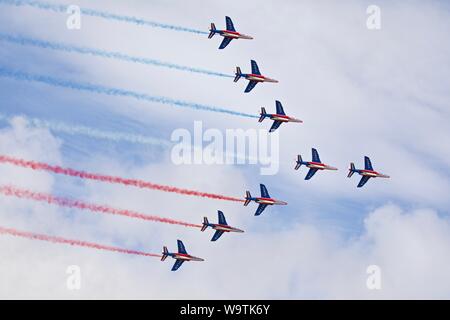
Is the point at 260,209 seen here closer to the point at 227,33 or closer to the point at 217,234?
the point at 217,234

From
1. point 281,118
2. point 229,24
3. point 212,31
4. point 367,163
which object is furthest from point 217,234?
point 229,24

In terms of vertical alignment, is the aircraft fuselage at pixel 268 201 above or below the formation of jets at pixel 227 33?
below

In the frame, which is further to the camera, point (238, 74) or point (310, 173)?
point (310, 173)

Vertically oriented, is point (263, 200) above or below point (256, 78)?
below

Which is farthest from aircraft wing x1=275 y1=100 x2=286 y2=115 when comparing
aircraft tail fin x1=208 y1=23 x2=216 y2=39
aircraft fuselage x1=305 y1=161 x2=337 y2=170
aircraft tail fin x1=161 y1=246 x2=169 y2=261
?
aircraft tail fin x1=161 y1=246 x2=169 y2=261

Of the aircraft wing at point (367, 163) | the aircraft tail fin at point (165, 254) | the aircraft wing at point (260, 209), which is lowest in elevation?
the aircraft tail fin at point (165, 254)

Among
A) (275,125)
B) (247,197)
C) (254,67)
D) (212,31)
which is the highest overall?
(212,31)

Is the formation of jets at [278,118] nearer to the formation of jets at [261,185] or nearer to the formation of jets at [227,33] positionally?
the formation of jets at [261,185]

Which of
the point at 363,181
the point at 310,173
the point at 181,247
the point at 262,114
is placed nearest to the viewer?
the point at 262,114

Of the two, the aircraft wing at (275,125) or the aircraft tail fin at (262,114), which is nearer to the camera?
the aircraft tail fin at (262,114)

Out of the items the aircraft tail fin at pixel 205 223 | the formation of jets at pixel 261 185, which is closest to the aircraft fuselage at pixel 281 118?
the formation of jets at pixel 261 185
